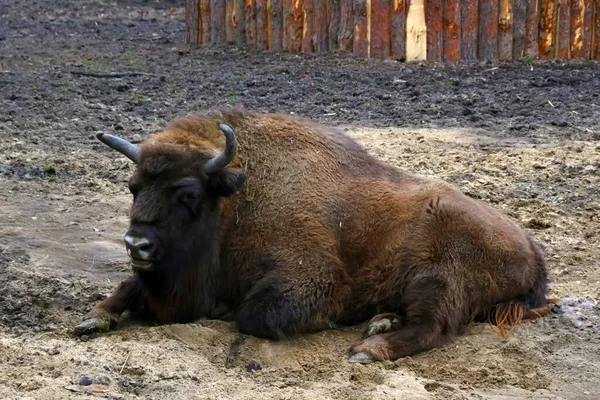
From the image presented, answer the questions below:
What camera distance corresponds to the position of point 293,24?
47.9 feet

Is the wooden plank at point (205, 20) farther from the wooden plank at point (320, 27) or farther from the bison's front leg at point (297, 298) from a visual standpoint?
the bison's front leg at point (297, 298)

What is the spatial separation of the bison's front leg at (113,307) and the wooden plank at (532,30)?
8.63 meters

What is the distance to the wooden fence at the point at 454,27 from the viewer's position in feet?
43.8

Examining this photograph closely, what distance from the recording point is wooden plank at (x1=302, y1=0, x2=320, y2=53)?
46.5ft

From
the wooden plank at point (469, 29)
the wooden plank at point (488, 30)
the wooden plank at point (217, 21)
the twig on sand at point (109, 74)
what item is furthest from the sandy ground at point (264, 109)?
the wooden plank at point (217, 21)

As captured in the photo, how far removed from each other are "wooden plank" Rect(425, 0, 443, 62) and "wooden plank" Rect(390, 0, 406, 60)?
34cm

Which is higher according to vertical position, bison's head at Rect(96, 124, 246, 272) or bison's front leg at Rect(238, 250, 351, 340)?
bison's head at Rect(96, 124, 246, 272)

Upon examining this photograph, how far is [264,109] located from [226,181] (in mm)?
5435

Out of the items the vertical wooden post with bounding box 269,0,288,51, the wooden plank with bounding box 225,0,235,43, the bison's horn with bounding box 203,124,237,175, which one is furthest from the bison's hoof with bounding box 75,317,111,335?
the wooden plank with bounding box 225,0,235,43

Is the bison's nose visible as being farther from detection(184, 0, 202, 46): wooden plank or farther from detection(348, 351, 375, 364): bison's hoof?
detection(184, 0, 202, 46): wooden plank

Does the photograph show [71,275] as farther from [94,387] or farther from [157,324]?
[94,387]

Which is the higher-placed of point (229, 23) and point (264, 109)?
point (229, 23)

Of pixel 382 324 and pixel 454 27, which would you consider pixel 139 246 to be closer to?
pixel 382 324

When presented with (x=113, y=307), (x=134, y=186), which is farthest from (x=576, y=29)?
(x=113, y=307)
